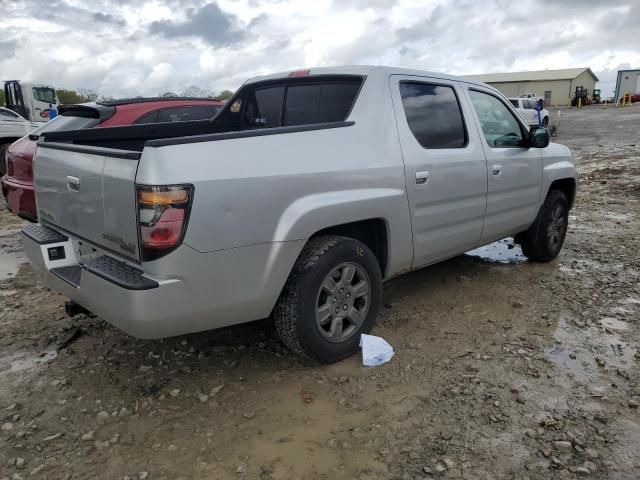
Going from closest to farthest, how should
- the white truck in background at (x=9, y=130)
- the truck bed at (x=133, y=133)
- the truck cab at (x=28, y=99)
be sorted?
the truck bed at (x=133, y=133)
the white truck in background at (x=9, y=130)
the truck cab at (x=28, y=99)

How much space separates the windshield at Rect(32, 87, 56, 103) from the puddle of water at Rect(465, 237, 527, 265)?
25.0 metres

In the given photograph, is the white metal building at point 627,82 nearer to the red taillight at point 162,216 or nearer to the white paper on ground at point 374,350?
the white paper on ground at point 374,350

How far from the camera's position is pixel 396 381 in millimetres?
3121

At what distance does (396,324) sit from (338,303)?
0.90 metres

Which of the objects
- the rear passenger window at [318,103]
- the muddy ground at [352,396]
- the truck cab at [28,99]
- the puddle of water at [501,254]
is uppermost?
the truck cab at [28,99]

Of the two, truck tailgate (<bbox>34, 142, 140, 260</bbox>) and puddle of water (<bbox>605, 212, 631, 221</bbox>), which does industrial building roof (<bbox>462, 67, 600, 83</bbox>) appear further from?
truck tailgate (<bbox>34, 142, 140, 260</bbox>)

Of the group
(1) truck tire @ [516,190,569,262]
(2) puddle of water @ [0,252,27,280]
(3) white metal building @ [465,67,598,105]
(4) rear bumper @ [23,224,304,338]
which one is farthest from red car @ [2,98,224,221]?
(3) white metal building @ [465,67,598,105]

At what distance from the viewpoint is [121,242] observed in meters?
2.57

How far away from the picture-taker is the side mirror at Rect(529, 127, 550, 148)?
15.1 ft

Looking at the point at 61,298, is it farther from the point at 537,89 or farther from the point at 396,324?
the point at 537,89

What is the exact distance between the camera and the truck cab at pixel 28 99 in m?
24.0

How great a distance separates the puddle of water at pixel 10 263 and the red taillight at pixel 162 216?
353cm

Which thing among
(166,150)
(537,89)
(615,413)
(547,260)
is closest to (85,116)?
(166,150)

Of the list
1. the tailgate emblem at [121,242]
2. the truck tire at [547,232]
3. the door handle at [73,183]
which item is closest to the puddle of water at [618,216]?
the truck tire at [547,232]
